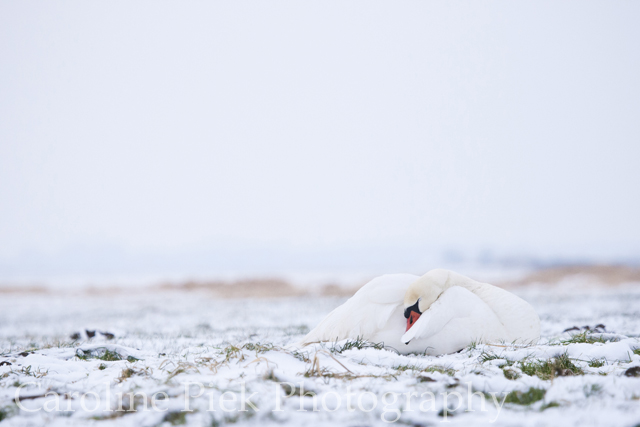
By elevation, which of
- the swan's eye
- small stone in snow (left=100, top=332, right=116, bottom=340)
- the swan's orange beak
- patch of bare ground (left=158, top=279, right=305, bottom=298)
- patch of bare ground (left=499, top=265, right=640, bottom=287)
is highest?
the swan's eye

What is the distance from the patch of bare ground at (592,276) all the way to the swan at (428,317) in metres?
15.3

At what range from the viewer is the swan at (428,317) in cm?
348

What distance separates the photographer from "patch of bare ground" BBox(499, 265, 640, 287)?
16.7 meters

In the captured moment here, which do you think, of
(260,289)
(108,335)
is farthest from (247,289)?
(108,335)

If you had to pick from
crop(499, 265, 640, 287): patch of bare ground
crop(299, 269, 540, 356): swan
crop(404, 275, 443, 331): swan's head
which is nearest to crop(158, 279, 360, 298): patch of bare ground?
crop(499, 265, 640, 287): patch of bare ground

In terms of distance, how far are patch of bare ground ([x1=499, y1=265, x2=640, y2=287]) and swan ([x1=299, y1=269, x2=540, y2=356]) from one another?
1527 cm

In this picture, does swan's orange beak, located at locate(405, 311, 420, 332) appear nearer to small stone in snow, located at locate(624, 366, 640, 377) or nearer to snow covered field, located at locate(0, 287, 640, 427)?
snow covered field, located at locate(0, 287, 640, 427)

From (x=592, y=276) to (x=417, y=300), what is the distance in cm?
1810

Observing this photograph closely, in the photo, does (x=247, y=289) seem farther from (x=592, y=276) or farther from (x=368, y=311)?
(x=368, y=311)

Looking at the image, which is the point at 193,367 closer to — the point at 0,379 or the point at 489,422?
the point at 0,379

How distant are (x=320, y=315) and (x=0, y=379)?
19.2ft

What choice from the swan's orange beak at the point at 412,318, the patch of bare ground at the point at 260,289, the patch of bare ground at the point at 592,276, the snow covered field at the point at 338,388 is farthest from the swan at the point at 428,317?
the patch of bare ground at the point at 592,276

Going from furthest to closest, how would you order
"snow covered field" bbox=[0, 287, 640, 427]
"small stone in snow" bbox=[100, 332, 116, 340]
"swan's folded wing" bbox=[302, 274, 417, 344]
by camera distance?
"small stone in snow" bbox=[100, 332, 116, 340] → "swan's folded wing" bbox=[302, 274, 417, 344] → "snow covered field" bbox=[0, 287, 640, 427]

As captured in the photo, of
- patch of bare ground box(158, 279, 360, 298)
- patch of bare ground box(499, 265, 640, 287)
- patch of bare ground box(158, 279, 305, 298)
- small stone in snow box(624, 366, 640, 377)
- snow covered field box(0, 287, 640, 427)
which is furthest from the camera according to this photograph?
patch of bare ground box(158, 279, 305, 298)
